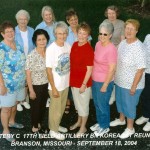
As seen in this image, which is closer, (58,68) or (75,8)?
(58,68)

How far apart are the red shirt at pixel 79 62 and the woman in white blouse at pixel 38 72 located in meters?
0.44

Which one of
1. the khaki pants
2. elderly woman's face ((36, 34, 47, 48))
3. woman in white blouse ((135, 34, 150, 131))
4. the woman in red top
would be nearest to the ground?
woman in white blouse ((135, 34, 150, 131))

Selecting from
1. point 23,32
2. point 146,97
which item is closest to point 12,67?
point 23,32

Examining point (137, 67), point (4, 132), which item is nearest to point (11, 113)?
point (4, 132)

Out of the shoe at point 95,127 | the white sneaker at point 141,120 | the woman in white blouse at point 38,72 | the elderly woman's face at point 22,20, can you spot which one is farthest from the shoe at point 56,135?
the elderly woman's face at point 22,20

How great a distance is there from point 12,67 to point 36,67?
1.20ft

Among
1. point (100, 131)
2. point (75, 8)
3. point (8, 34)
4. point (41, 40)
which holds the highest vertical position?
point (75, 8)

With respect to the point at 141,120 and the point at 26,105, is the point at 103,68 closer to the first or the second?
the point at 141,120

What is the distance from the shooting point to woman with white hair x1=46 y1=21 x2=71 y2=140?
4547mm

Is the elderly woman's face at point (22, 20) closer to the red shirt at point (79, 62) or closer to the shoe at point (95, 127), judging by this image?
the red shirt at point (79, 62)

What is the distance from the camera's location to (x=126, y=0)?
14.7 meters

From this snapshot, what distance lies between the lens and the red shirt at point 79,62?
462 centimetres

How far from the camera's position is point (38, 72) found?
15.5 ft

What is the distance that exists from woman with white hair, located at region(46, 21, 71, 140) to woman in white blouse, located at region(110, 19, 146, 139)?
865 mm
